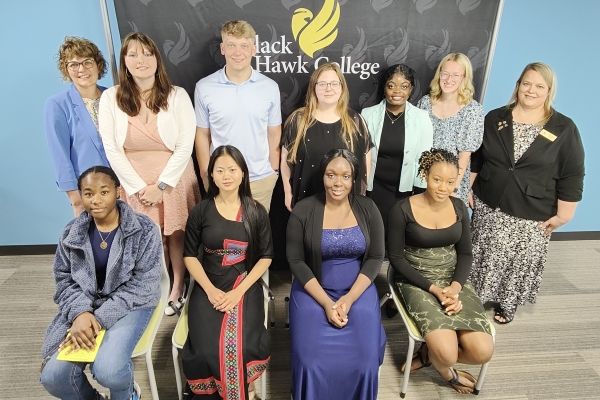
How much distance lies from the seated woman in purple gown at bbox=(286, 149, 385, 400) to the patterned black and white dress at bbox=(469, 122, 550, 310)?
0.99 metres

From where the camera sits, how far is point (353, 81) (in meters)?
3.07

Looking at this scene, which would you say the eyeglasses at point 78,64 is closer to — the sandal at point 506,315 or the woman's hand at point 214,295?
the woman's hand at point 214,295

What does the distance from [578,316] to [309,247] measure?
2.27 metres

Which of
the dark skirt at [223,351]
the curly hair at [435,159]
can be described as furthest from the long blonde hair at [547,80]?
the dark skirt at [223,351]

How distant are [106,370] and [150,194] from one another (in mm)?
1065

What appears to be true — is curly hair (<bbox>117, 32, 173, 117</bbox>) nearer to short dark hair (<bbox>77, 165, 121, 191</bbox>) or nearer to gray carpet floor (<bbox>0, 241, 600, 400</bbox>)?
short dark hair (<bbox>77, 165, 121, 191</bbox>)

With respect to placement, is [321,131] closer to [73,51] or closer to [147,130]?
[147,130]

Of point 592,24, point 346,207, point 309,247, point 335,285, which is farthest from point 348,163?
point 592,24

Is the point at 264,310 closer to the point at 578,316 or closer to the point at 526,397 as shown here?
the point at 526,397

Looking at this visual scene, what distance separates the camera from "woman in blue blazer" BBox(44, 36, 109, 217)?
2432 millimetres

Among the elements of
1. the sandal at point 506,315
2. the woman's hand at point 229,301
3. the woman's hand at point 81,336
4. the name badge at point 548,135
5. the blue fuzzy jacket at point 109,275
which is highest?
the name badge at point 548,135

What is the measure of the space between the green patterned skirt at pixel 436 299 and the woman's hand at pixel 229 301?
37.4 inches

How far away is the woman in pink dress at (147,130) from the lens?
240cm

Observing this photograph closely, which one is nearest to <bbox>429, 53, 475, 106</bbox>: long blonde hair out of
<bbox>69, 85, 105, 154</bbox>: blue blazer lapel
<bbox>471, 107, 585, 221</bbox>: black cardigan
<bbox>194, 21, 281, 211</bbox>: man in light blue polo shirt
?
<bbox>471, 107, 585, 221</bbox>: black cardigan
